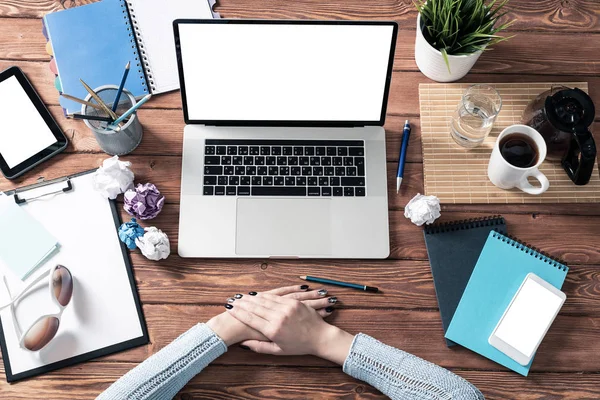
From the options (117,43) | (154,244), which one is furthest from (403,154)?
(117,43)

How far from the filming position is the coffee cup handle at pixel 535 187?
102 centimetres

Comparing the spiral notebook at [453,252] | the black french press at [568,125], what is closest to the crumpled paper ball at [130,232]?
the spiral notebook at [453,252]

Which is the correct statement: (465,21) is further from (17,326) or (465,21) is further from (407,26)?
(17,326)

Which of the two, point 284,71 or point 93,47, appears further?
point 93,47

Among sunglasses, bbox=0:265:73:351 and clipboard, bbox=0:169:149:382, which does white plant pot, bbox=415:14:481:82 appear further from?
sunglasses, bbox=0:265:73:351

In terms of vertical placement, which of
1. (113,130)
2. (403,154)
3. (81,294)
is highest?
(113,130)

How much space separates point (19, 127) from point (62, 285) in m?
0.35

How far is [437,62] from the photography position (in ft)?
3.72

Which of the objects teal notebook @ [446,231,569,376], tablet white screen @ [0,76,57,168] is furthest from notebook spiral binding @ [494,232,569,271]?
tablet white screen @ [0,76,57,168]

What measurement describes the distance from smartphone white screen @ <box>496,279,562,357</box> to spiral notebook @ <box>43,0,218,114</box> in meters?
0.81

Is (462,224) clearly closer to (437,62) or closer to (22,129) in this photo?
(437,62)

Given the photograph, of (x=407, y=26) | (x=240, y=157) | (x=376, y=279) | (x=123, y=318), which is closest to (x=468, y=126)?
(x=407, y=26)

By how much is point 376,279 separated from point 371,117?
0.32m

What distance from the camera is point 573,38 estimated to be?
3.98 ft
